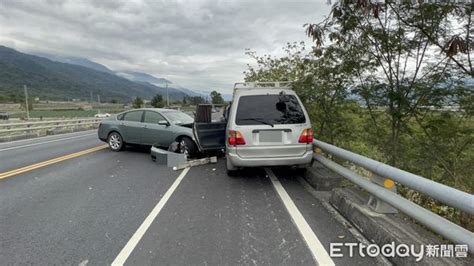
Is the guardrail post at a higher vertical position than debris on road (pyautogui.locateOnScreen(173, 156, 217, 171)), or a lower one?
higher

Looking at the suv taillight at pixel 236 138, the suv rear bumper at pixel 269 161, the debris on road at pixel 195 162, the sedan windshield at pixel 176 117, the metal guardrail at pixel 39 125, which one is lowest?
the debris on road at pixel 195 162

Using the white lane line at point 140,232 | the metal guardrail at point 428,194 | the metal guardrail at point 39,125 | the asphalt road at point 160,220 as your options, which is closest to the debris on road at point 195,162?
the asphalt road at point 160,220

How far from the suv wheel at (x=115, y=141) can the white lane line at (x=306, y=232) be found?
738 centimetres

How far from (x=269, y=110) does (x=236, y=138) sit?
0.91 metres

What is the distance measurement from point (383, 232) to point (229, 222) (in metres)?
1.99

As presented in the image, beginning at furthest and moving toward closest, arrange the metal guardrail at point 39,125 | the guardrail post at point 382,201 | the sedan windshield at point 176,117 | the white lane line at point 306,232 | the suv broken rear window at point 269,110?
1. the metal guardrail at point 39,125
2. the sedan windshield at point 176,117
3. the suv broken rear window at point 269,110
4. the guardrail post at point 382,201
5. the white lane line at point 306,232

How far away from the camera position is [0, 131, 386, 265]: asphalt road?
348 centimetres

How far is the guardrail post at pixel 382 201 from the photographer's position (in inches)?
149

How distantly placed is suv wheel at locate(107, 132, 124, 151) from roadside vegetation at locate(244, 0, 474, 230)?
759 centimetres

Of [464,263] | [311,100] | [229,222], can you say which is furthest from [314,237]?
[311,100]

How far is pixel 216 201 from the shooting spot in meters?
5.40

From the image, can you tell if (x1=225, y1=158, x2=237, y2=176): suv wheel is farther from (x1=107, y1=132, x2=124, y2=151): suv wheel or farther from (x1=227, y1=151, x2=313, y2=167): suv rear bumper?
(x1=107, y1=132, x2=124, y2=151): suv wheel

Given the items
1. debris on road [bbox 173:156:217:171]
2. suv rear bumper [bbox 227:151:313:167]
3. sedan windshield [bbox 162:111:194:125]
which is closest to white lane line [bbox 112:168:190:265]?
suv rear bumper [bbox 227:151:313:167]

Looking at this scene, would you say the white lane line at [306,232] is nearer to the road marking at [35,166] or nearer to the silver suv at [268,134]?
the silver suv at [268,134]
